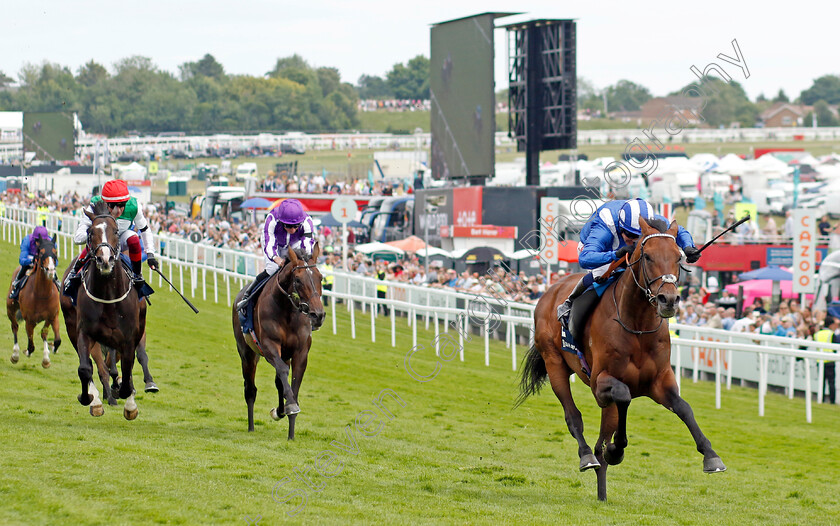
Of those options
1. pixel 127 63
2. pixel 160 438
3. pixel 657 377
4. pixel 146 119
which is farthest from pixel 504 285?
pixel 127 63

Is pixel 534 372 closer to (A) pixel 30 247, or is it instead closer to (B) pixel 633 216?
(B) pixel 633 216

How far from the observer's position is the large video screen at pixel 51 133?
143 feet

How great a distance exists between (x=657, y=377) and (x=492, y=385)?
7997 millimetres

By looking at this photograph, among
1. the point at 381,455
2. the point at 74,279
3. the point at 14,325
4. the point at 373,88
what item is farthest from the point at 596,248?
the point at 373,88

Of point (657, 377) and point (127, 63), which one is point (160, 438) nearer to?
point (657, 377)

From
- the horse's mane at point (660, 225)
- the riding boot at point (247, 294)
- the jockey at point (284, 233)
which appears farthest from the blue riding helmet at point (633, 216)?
the riding boot at point (247, 294)

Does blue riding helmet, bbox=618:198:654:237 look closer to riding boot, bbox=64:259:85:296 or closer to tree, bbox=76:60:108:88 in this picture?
riding boot, bbox=64:259:85:296

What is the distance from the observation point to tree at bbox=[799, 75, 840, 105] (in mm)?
124250

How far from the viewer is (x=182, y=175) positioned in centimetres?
6275

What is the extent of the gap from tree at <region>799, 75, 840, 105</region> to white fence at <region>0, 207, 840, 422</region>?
11309 cm

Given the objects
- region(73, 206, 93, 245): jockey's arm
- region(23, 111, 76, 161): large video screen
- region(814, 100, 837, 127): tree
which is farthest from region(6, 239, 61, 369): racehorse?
region(814, 100, 837, 127): tree

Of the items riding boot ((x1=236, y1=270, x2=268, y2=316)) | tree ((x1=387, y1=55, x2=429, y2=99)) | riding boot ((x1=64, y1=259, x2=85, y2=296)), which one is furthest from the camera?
tree ((x1=387, y1=55, x2=429, y2=99))

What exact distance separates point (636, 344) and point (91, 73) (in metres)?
101

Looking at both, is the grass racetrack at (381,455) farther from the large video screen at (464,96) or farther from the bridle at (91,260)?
the large video screen at (464,96)
